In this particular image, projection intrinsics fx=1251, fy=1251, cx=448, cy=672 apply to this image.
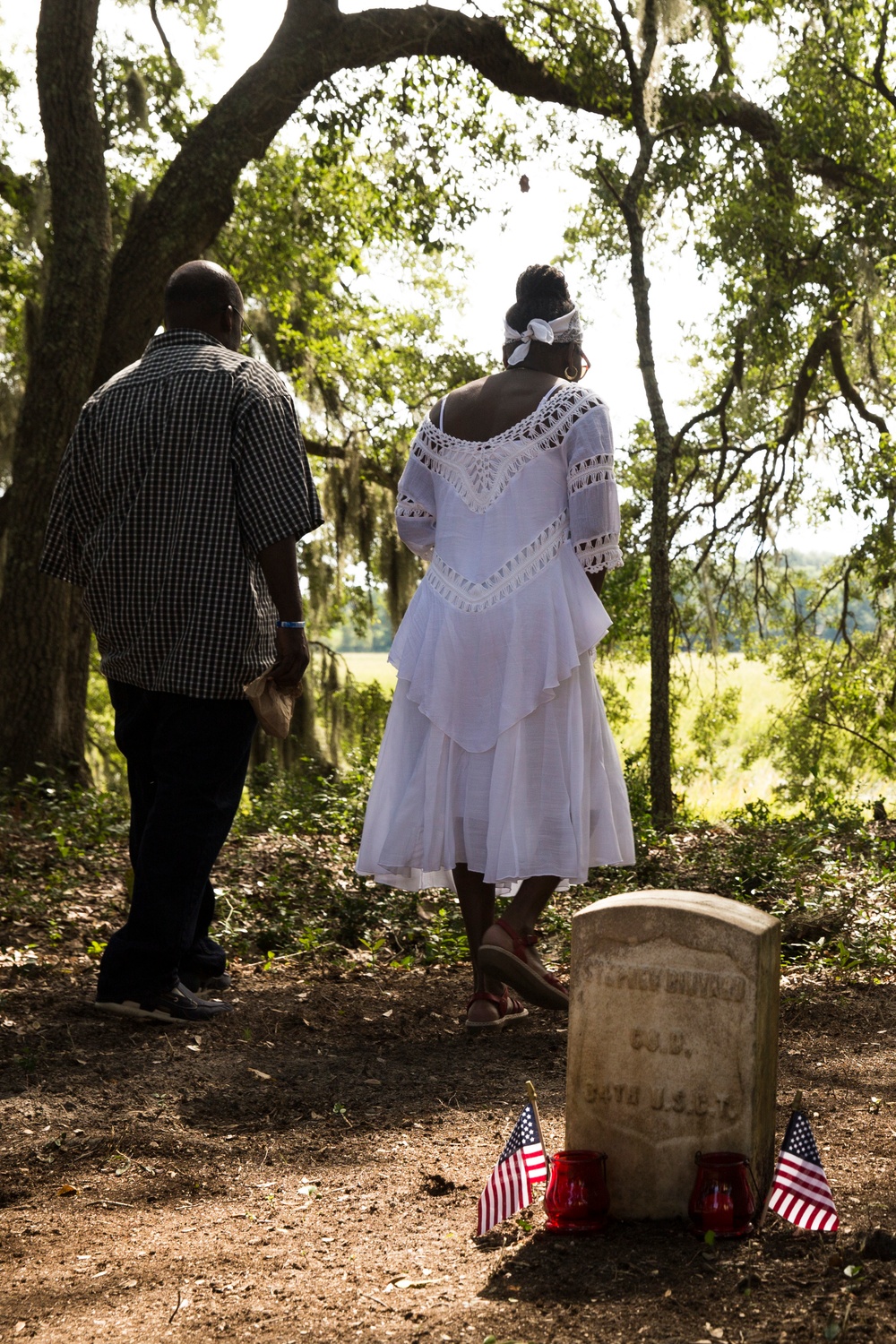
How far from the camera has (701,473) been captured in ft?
46.2

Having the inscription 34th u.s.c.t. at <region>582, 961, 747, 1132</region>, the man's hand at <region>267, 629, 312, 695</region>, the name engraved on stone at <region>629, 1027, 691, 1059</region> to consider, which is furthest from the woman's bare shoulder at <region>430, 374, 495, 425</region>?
the name engraved on stone at <region>629, 1027, 691, 1059</region>

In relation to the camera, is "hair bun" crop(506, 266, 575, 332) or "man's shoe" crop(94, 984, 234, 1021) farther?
"hair bun" crop(506, 266, 575, 332)

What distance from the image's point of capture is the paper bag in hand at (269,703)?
12.7 ft

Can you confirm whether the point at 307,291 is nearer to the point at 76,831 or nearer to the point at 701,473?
the point at 701,473

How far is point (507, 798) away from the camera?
385 centimetres

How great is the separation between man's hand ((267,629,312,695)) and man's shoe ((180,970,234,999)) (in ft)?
Result: 3.59

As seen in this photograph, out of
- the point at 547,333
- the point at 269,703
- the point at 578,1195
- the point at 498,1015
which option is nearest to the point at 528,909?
the point at 498,1015

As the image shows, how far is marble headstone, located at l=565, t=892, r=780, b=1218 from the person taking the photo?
235 cm

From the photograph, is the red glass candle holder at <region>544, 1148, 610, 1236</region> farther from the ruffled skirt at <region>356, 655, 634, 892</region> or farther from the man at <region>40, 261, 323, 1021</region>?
the man at <region>40, 261, 323, 1021</region>

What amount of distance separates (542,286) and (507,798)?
170 cm

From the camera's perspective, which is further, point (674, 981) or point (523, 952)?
point (523, 952)

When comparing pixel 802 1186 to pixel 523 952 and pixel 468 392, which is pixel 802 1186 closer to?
pixel 523 952

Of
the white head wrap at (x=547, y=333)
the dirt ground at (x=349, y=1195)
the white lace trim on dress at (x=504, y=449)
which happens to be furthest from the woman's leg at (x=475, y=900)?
the white head wrap at (x=547, y=333)

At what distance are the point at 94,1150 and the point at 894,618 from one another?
1222 centimetres
